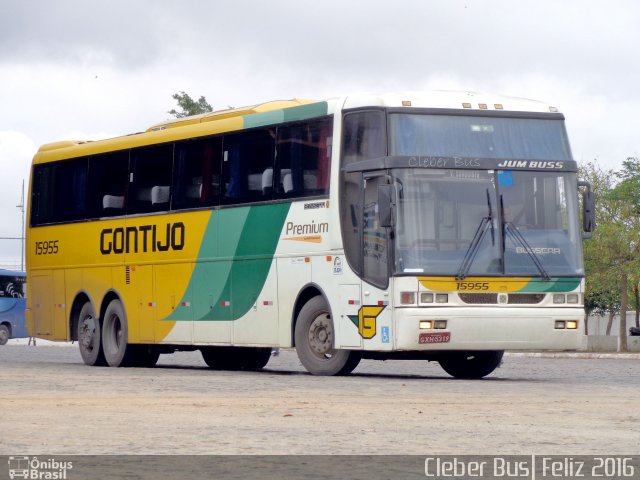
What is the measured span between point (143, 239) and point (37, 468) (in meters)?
16.9

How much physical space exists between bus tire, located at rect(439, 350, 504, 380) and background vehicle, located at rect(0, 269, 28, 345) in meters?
42.1

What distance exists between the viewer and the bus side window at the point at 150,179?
82.9ft

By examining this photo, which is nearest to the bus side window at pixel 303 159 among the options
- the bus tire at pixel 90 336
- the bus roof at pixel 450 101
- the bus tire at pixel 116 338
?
the bus roof at pixel 450 101

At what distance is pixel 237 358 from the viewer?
2667cm

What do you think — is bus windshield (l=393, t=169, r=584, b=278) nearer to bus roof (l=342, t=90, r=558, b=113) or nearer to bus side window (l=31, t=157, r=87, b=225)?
bus roof (l=342, t=90, r=558, b=113)

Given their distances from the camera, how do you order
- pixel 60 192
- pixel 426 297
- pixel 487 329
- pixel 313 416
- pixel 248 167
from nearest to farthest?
pixel 313 416 < pixel 426 297 < pixel 487 329 < pixel 248 167 < pixel 60 192

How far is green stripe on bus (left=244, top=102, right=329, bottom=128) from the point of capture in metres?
21.6

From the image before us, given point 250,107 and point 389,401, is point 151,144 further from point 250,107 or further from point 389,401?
point 389,401

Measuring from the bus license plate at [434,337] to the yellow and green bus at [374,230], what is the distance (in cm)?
1

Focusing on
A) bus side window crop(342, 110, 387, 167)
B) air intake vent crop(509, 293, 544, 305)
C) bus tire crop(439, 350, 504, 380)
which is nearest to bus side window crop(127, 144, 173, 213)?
bus side window crop(342, 110, 387, 167)

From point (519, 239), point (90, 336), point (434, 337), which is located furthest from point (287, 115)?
point (90, 336)

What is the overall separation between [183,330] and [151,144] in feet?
11.0

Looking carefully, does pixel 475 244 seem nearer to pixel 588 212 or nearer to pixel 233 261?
pixel 588 212

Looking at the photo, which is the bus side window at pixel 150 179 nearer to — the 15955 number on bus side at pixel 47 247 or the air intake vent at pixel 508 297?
the 15955 number on bus side at pixel 47 247
